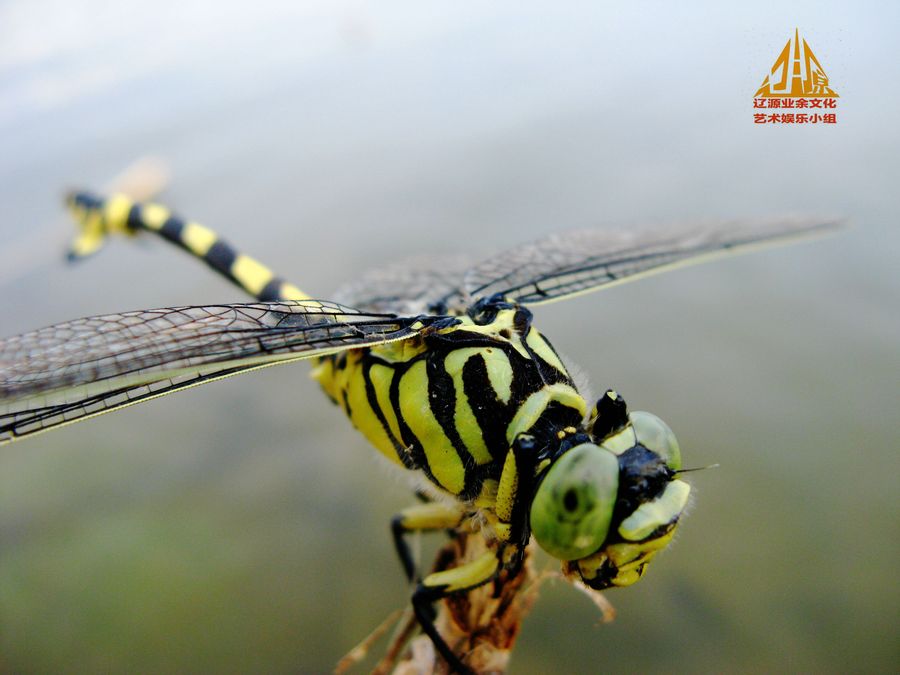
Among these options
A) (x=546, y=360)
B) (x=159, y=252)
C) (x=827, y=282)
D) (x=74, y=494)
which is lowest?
(x=74, y=494)

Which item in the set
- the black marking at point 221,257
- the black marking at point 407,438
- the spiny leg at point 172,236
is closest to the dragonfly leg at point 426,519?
the black marking at point 407,438

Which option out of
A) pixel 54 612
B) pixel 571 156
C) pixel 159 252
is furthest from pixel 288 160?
pixel 54 612

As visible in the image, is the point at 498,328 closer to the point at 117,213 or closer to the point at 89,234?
the point at 117,213

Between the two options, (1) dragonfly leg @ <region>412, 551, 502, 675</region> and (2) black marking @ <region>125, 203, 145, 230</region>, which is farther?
(2) black marking @ <region>125, 203, 145, 230</region>

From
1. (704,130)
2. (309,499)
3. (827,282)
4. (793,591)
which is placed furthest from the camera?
(704,130)

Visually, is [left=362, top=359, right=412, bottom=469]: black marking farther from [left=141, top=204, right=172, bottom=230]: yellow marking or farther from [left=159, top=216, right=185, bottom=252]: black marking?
[left=141, top=204, right=172, bottom=230]: yellow marking

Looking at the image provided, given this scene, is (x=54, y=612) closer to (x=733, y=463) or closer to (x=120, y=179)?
(x=733, y=463)

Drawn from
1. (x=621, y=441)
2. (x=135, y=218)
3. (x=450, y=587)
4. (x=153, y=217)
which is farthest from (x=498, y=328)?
(x=135, y=218)

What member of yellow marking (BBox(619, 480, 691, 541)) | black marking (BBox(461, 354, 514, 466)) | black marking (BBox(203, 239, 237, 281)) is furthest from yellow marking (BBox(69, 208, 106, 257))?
yellow marking (BBox(619, 480, 691, 541))
